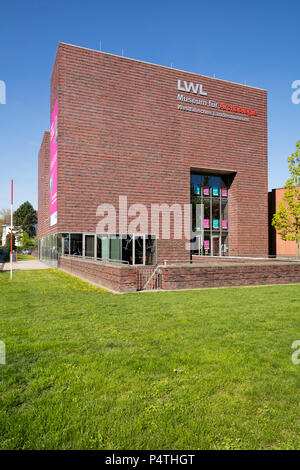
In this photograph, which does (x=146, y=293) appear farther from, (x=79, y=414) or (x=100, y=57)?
(x=100, y=57)

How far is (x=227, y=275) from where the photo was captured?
13492mm

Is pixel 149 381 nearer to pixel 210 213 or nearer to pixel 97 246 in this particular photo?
pixel 97 246

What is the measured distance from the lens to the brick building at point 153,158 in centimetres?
2686

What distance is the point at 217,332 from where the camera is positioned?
6215 mm

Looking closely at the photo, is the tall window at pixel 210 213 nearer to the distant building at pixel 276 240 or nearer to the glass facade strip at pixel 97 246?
the glass facade strip at pixel 97 246

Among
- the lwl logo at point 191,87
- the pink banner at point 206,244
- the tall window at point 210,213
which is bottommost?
the pink banner at point 206,244

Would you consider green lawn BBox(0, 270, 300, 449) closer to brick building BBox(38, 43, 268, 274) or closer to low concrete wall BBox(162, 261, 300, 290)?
low concrete wall BBox(162, 261, 300, 290)

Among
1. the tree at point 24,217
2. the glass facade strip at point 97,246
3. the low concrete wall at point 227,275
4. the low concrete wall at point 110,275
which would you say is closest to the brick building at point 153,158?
the glass facade strip at point 97,246

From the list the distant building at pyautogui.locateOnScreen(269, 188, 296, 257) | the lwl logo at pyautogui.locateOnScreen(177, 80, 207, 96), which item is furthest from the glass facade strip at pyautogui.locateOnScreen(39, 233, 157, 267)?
the distant building at pyautogui.locateOnScreen(269, 188, 296, 257)

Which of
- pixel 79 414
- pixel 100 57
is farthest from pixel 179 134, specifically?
pixel 79 414

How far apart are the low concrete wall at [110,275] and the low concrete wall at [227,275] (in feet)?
4.47

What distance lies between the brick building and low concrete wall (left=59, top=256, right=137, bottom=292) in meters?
5.27
